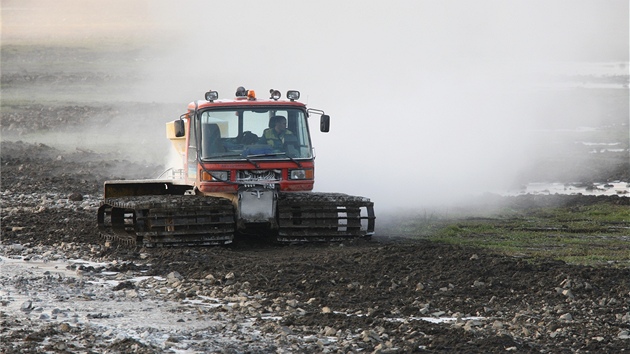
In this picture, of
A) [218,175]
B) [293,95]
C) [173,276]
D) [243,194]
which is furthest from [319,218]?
[173,276]

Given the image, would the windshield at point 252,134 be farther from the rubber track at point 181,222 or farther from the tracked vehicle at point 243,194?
the rubber track at point 181,222

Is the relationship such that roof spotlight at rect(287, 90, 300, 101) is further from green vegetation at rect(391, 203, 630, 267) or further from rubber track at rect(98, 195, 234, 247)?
green vegetation at rect(391, 203, 630, 267)

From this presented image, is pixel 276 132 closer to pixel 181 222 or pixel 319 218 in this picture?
pixel 319 218

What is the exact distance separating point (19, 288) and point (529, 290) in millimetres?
6067

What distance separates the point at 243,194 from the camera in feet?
60.0

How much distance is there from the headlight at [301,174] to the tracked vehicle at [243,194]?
0.05 feet

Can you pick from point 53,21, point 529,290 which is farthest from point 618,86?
point 529,290

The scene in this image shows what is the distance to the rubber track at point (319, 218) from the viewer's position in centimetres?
1825

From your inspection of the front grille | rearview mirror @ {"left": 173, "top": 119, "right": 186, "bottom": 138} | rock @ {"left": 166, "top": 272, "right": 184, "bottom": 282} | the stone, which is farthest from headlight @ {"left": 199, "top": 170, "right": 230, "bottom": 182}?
the stone

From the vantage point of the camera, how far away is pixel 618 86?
59125mm

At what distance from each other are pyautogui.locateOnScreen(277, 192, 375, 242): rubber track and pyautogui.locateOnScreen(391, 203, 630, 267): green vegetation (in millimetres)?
1408

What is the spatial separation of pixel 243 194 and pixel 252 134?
51.9 inches

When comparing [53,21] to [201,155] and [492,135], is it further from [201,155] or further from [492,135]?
[201,155]

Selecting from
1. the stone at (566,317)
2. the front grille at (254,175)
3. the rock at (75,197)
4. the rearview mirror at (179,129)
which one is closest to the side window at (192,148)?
the rearview mirror at (179,129)
